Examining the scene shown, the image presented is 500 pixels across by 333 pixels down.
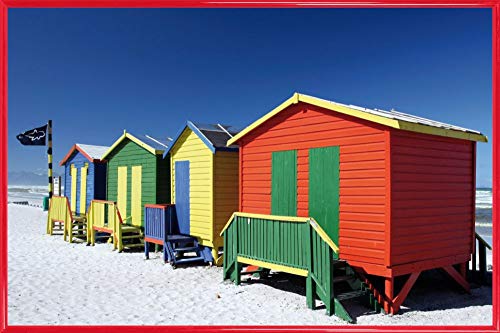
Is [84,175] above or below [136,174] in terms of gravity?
below

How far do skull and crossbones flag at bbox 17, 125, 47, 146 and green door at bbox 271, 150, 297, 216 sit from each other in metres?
15.2

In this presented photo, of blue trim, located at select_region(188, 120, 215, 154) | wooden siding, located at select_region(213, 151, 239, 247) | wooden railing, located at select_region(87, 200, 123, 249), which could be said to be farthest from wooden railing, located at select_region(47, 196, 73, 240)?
wooden siding, located at select_region(213, 151, 239, 247)

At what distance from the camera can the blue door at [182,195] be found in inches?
474

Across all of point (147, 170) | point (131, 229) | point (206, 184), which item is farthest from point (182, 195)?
point (131, 229)

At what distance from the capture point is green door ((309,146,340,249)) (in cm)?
807

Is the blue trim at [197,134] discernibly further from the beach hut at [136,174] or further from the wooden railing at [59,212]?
the wooden railing at [59,212]

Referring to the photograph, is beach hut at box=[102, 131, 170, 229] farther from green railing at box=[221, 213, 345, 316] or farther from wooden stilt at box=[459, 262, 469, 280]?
wooden stilt at box=[459, 262, 469, 280]

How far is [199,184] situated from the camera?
1157cm

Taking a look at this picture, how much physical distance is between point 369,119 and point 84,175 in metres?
13.9

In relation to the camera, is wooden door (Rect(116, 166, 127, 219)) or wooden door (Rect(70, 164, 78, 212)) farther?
wooden door (Rect(70, 164, 78, 212))

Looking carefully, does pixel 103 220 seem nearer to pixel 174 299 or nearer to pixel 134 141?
pixel 134 141

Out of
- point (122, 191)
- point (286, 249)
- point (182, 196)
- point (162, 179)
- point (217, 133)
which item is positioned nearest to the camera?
point (286, 249)

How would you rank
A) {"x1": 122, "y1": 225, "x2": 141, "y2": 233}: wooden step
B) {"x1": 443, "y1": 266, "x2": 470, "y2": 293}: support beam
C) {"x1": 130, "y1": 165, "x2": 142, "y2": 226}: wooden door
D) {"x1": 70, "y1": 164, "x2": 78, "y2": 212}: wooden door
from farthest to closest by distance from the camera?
{"x1": 70, "y1": 164, "x2": 78, "y2": 212}: wooden door, {"x1": 130, "y1": 165, "x2": 142, "y2": 226}: wooden door, {"x1": 122, "y1": 225, "x2": 141, "y2": 233}: wooden step, {"x1": 443, "y1": 266, "x2": 470, "y2": 293}: support beam

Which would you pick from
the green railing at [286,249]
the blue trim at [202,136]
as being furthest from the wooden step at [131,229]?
the green railing at [286,249]
